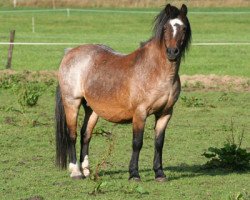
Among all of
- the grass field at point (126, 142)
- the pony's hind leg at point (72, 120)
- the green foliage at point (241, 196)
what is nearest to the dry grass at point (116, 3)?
the grass field at point (126, 142)

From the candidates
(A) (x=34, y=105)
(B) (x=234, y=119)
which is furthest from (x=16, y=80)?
(B) (x=234, y=119)

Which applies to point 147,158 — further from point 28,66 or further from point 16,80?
point 28,66

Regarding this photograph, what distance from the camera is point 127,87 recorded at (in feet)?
34.8

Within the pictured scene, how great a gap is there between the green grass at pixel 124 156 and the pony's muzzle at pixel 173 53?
1.56m

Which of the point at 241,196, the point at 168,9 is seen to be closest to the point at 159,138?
the point at 168,9

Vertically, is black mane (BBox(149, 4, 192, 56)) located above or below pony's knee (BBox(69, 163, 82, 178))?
above

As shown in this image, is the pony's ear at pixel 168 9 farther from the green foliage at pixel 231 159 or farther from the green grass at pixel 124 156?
the green foliage at pixel 231 159

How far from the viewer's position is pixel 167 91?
10328 mm

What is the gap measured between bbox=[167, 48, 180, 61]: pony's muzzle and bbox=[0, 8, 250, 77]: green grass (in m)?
15.3

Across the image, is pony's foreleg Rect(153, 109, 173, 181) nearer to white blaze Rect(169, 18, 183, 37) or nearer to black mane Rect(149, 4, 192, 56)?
black mane Rect(149, 4, 192, 56)

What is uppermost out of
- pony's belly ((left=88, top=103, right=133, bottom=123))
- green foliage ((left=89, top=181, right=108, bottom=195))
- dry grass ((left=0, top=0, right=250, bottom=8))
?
pony's belly ((left=88, top=103, right=133, bottom=123))

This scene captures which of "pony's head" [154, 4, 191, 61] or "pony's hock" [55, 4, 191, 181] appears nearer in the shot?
"pony's head" [154, 4, 191, 61]

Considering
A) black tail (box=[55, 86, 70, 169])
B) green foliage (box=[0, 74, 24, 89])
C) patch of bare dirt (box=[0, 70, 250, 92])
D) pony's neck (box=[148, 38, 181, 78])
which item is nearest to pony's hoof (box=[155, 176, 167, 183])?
pony's neck (box=[148, 38, 181, 78])

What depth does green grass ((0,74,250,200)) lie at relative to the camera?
988 cm
